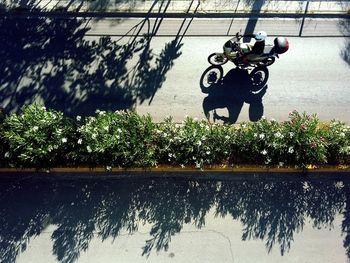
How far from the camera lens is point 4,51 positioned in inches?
522

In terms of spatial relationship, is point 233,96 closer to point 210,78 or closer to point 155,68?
point 210,78

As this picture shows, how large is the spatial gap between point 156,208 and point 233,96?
501 centimetres

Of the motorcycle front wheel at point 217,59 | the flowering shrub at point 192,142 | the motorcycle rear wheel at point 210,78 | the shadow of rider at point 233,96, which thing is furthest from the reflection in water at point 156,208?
the motorcycle front wheel at point 217,59

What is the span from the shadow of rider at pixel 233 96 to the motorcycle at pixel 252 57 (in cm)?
28

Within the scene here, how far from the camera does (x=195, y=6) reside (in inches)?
568

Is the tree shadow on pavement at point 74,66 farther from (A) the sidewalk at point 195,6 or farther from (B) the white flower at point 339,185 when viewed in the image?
(B) the white flower at point 339,185

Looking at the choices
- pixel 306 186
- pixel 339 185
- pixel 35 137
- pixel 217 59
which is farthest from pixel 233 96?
pixel 35 137

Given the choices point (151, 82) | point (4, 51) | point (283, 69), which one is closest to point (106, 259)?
point (151, 82)

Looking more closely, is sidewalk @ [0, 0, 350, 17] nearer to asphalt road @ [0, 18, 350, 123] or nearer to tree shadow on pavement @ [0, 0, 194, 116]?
asphalt road @ [0, 18, 350, 123]

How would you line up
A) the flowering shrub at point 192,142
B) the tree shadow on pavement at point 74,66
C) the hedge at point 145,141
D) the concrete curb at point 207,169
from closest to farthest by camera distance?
the hedge at point 145,141
the flowering shrub at point 192,142
the concrete curb at point 207,169
the tree shadow on pavement at point 74,66

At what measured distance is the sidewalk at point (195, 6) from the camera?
14117 millimetres

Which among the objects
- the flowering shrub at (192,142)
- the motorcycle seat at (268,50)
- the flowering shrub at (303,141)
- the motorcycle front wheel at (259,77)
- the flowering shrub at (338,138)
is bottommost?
the flowering shrub at (192,142)

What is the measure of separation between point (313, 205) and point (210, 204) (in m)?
3.32

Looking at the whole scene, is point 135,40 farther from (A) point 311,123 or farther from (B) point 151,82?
(A) point 311,123
